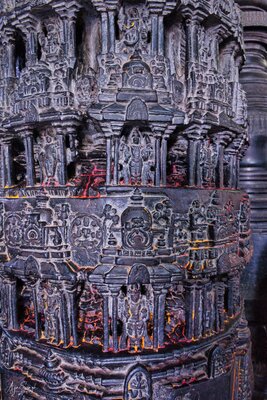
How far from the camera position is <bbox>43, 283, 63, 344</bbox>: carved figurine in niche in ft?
11.3

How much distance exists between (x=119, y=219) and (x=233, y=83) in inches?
88.9

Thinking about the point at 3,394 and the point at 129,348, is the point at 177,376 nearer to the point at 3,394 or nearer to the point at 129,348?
the point at 129,348

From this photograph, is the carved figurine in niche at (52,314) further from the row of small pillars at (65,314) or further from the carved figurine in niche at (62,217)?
the carved figurine in niche at (62,217)

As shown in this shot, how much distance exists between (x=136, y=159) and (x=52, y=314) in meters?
1.74

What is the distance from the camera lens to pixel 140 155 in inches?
134

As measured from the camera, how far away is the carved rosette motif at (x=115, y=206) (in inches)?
129

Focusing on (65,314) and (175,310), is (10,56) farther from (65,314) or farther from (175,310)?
(175,310)

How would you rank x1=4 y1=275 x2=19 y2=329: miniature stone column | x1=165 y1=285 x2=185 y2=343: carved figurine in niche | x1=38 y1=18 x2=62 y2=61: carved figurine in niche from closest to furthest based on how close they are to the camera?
x1=38 y1=18 x2=62 y2=61: carved figurine in niche
x1=165 y1=285 x2=185 y2=343: carved figurine in niche
x1=4 y1=275 x2=19 y2=329: miniature stone column

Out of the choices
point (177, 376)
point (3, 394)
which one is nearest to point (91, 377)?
point (177, 376)

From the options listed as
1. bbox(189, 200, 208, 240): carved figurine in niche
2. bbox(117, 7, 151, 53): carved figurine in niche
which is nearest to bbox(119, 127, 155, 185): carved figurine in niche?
bbox(189, 200, 208, 240): carved figurine in niche

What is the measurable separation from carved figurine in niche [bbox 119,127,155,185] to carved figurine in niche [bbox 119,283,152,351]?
102 cm

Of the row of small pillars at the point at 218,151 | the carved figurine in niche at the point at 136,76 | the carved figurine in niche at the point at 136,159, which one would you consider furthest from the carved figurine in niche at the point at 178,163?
the carved figurine in niche at the point at 136,76

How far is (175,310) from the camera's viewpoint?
3742 mm

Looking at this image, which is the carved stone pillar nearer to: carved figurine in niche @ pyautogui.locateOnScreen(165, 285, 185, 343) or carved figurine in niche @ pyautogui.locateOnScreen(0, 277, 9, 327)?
carved figurine in niche @ pyautogui.locateOnScreen(0, 277, 9, 327)
